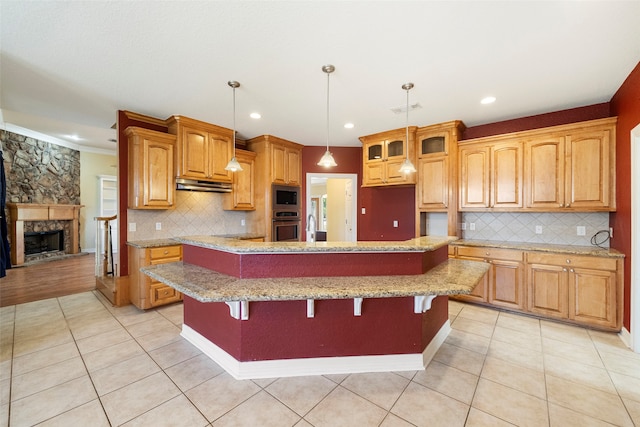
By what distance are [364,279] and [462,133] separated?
10.7 ft

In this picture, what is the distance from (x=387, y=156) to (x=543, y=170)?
6.56ft

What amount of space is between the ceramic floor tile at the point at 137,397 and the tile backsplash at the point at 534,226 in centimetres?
411

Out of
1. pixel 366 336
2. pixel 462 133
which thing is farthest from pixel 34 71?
pixel 462 133

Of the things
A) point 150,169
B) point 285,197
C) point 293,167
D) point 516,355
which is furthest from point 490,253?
point 150,169

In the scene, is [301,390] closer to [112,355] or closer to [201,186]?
[112,355]

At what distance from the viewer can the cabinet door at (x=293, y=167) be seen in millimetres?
4879

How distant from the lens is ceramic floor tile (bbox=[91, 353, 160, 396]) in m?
1.95

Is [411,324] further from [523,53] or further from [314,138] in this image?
[314,138]

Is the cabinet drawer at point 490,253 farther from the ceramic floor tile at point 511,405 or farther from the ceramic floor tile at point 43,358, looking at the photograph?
the ceramic floor tile at point 43,358

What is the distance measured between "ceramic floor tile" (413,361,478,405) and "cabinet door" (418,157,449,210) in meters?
2.33

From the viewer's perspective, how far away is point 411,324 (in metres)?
2.15

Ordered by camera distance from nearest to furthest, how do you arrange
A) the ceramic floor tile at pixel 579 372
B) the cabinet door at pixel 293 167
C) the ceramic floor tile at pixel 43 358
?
the ceramic floor tile at pixel 579 372 → the ceramic floor tile at pixel 43 358 → the cabinet door at pixel 293 167

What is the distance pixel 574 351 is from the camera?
7.99ft

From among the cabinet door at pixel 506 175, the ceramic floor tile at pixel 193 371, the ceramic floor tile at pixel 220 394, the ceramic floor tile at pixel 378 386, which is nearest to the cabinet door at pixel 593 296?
the cabinet door at pixel 506 175
